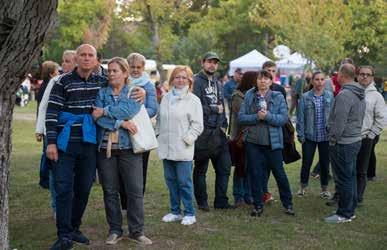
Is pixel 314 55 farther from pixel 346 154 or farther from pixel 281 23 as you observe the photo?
pixel 346 154

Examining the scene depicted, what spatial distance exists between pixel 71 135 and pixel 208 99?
2346 millimetres

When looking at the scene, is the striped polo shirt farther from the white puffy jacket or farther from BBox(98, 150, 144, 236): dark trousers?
the white puffy jacket

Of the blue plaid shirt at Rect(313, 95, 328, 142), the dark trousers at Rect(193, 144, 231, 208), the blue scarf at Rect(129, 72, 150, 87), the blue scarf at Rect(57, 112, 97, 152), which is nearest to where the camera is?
the blue scarf at Rect(57, 112, 97, 152)

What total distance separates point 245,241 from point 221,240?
0.83 feet

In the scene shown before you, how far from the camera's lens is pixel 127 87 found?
634 cm

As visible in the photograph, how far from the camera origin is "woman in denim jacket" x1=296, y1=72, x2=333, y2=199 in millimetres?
8750

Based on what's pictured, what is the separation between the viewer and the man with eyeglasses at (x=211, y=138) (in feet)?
25.6

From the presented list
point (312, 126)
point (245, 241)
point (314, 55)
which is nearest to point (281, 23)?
point (314, 55)

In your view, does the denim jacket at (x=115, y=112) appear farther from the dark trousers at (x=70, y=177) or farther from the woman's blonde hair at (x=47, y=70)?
the woman's blonde hair at (x=47, y=70)

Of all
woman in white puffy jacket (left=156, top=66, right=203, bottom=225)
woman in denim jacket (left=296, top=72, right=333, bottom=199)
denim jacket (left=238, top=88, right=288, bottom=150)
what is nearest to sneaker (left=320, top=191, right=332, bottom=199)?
woman in denim jacket (left=296, top=72, right=333, bottom=199)

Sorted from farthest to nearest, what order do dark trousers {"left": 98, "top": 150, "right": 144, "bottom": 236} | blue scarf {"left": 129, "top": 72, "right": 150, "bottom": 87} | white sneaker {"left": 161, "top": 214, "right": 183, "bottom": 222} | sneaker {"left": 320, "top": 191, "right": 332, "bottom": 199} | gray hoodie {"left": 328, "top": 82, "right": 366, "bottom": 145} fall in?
1. sneaker {"left": 320, "top": 191, "right": 332, "bottom": 199}
2. white sneaker {"left": 161, "top": 214, "right": 183, "bottom": 222}
3. gray hoodie {"left": 328, "top": 82, "right": 366, "bottom": 145}
4. blue scarf {"left": 129, "top": 72, "right": 150, "bottom": 87}
5. dark trousers {"left": 98, "top": 150, "right": 144, "bottom": 236}

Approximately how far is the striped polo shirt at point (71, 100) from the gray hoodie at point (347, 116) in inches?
112

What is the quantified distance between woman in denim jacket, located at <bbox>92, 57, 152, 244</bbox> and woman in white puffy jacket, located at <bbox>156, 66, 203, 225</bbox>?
0.80 metres

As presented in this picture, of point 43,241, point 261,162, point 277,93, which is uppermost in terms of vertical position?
point 277,93
